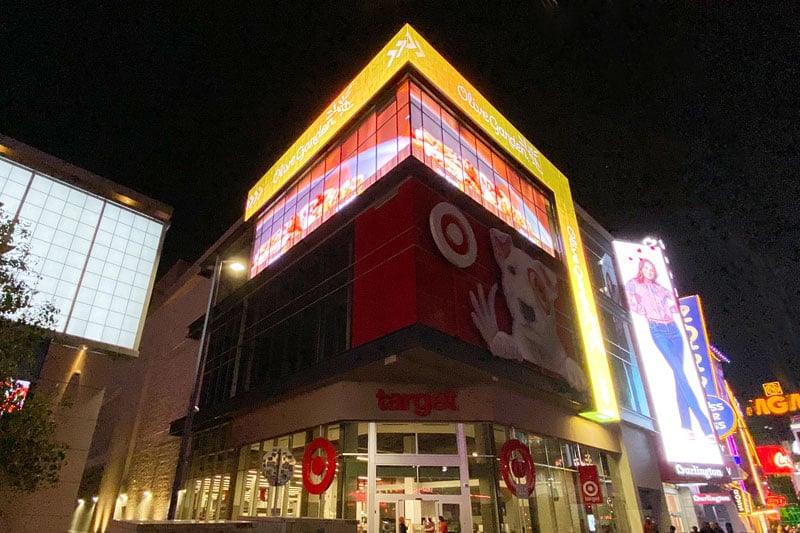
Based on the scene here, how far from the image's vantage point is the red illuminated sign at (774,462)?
48062 millimetres

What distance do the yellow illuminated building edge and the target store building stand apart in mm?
149

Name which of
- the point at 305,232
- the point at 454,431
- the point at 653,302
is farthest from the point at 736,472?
the point at 305,232

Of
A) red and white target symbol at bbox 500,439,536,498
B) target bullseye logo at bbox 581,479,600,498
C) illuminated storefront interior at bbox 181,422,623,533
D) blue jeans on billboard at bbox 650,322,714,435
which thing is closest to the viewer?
red and white target symbol at bbox 500,439,536,498

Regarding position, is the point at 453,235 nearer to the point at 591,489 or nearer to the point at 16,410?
the point at 591,489

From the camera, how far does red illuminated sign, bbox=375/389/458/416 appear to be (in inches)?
659

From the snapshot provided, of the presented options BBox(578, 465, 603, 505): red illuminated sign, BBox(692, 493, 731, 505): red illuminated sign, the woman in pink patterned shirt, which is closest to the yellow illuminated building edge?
BBox(578, 465, 603, 505): red illuminated sign

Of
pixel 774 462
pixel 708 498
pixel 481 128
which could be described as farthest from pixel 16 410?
pixel 774 462

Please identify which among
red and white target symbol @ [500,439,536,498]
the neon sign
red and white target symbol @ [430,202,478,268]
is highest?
the neon sign

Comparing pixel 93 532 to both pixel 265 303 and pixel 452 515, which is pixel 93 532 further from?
pixel 452 515

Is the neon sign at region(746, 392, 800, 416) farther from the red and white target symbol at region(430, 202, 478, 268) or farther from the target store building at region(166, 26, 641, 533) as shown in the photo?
the red and white target symbol at region(430, 202, 478, 268)

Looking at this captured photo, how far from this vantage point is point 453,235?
17922 millimetres

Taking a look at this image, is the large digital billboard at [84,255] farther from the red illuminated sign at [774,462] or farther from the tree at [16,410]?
the red illuminated sign at [774,462]

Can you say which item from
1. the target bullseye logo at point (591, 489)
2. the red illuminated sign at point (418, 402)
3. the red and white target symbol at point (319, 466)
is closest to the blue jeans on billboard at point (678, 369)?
the target bullseye logo at point (591, 489)

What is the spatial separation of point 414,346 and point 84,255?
23.1 m
